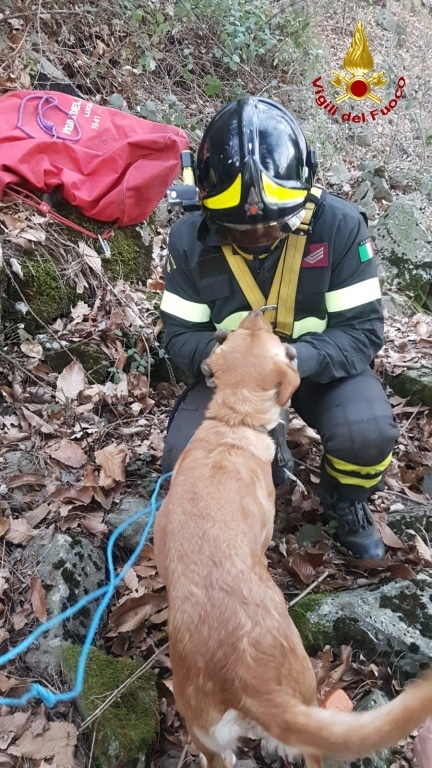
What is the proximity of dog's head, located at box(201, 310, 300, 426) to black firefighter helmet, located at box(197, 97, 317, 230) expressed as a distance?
660 mm

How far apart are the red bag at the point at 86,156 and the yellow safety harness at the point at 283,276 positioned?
208cm

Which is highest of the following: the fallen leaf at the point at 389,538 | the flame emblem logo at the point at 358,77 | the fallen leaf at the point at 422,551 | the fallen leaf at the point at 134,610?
the flame emblem logo at the point at 358,77

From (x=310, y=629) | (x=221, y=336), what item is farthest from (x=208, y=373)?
(x=310, y=629)

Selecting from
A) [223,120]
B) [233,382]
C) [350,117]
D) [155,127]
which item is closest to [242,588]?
[233,382]

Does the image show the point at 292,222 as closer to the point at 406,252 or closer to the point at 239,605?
the point at 239,605

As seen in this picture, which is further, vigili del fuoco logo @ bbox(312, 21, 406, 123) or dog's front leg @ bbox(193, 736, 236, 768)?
vigili del fuoco logo @ bbox(312, 21, 406, 123)

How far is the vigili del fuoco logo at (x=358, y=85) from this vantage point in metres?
11.1

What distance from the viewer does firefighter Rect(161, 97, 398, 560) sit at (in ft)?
10.4

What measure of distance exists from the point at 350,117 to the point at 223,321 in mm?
9486

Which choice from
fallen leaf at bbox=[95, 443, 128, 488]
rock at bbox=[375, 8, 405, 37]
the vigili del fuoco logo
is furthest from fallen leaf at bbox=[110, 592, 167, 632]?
rock at bbox=[375, 8, 405, 37]

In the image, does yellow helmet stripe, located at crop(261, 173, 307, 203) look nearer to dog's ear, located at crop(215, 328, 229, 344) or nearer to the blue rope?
dog's ear, located at crop(215, 328, 229, 344)

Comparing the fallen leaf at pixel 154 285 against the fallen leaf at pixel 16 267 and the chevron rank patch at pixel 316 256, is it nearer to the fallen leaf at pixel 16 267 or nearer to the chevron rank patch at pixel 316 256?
the fallen leaf at pixel 16 267

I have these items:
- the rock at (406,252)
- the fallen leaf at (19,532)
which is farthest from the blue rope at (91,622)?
the rock at (406,252)

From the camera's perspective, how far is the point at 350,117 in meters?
11.4
